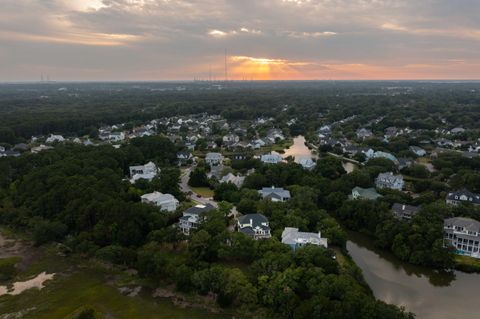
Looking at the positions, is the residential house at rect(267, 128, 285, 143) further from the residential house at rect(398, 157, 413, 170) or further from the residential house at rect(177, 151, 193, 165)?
the residential house at rect(398, 157, 413, 170)

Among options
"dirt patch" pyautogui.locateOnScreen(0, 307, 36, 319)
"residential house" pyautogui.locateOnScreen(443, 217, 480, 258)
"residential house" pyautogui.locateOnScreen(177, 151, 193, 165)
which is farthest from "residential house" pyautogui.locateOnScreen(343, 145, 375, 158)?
"dirt patch" pyautogui.locateOnScreen(0, 307, 36, 319)

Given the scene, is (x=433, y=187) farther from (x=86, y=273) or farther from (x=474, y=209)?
(x=86, y=273)

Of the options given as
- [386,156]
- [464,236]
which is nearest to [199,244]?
[464,236]

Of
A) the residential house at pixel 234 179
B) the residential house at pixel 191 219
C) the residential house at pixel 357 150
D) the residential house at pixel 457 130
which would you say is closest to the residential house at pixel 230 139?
the residential house at pixel 357 150

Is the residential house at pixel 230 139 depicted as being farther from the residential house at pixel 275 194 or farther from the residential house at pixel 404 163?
the residential house at pixel 275 194

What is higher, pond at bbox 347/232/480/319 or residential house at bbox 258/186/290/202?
residential house at bbox 258/186/290/202

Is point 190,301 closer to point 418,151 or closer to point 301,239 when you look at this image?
point 301,239
